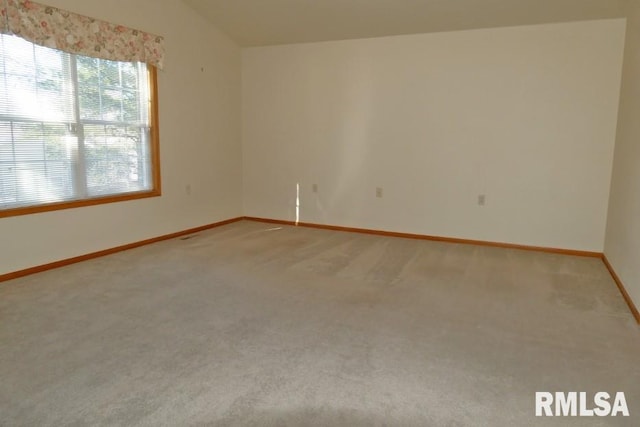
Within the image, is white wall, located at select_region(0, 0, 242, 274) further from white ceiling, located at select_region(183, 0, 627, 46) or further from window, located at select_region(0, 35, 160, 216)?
white ceiling, located at select_region(183, 0, 627, 46)

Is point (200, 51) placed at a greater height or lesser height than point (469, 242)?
greater

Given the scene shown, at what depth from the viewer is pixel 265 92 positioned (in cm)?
585

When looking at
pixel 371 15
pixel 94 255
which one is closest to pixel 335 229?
pixel 371 15

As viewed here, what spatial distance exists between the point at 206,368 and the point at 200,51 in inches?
161

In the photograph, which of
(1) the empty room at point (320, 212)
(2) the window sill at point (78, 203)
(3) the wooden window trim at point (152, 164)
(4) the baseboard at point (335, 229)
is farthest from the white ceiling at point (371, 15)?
(4) the baseboard at point (335, 229)

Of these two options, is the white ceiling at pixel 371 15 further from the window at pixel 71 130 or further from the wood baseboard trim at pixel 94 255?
the wood baseboard trim at pixel 94 255

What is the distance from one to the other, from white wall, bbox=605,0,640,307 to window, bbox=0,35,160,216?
14.2 feet

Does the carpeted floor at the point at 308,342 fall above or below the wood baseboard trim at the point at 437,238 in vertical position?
below

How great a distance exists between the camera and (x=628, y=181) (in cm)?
343

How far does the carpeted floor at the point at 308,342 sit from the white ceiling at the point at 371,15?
92.7 inches

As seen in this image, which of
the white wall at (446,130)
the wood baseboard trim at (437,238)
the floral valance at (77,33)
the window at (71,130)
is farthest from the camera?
the wood baseboard trim at (437,238)

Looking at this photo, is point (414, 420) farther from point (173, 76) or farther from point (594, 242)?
point (173, 76)

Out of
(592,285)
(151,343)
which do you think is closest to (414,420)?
(151,343)

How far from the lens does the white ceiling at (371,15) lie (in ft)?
13.3
